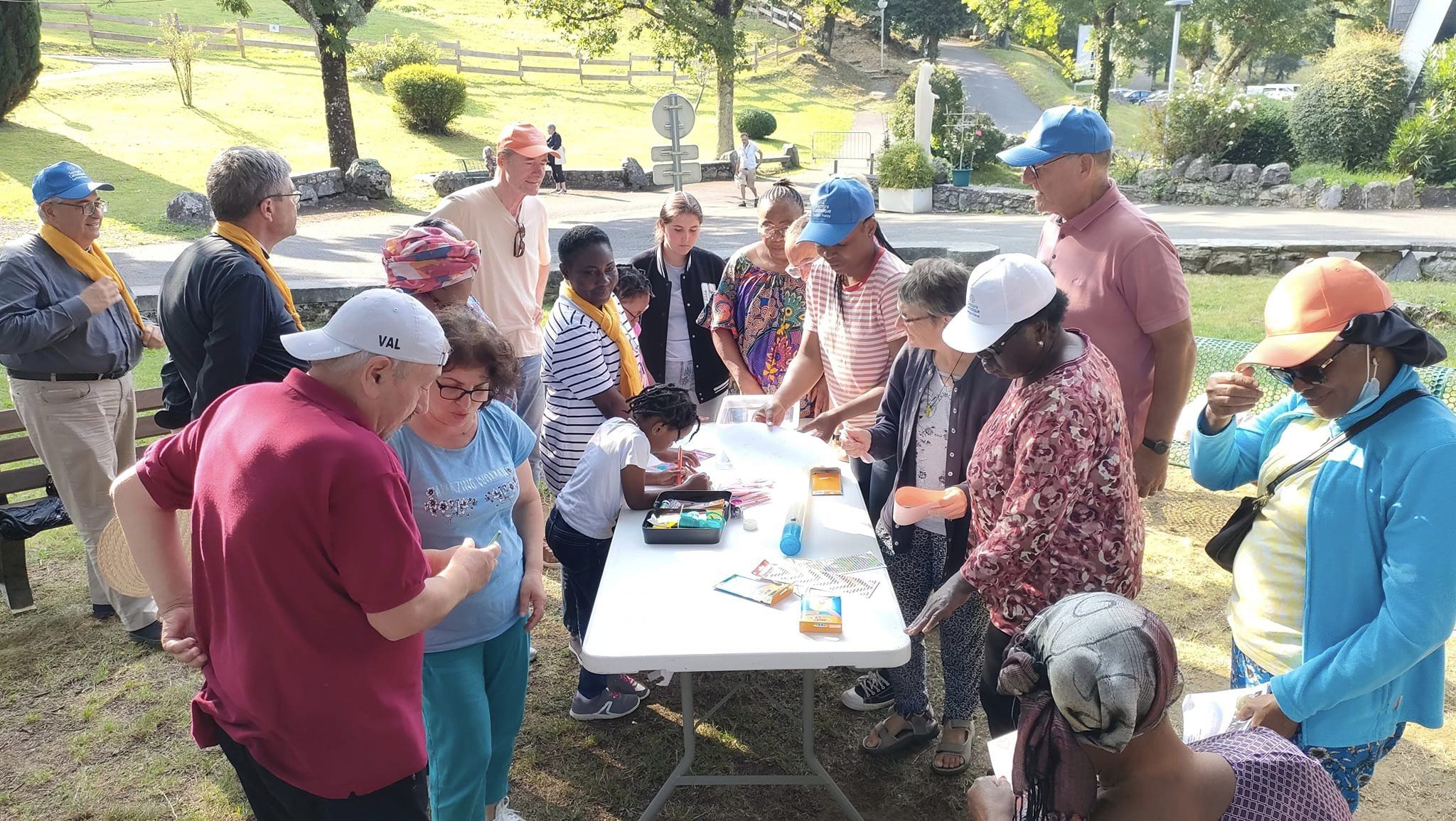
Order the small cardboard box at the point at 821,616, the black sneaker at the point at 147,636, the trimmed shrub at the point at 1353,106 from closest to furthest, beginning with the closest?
the small cardboard box at the point at 821,616
the black sneaker at the point at 147,636
the trimmed shrub at the point at 1353,106

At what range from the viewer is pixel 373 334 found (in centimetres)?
179

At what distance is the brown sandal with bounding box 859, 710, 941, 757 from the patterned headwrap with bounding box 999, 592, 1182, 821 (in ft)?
6.27

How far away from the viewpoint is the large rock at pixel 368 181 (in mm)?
16734

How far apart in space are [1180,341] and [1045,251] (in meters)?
0.64

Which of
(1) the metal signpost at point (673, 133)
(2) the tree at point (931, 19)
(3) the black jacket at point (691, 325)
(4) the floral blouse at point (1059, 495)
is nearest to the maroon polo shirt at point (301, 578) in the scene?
(4) the floral blouse at point (1059, 495)

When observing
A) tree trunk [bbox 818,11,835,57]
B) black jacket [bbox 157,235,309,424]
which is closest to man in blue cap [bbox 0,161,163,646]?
black jacket [bbox 157,235,309,424]

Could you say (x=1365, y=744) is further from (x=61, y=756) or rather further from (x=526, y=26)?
(x=526, y=26)

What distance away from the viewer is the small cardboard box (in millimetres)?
2402

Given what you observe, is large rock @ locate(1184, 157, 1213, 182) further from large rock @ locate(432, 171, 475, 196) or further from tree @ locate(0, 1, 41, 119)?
tree @ locate(0, 1, 41, 119)

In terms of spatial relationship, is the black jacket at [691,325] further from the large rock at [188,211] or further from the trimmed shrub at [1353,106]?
the trimmed shrub at [1353,106]

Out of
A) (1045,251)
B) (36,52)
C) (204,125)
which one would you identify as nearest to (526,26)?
(204,125)

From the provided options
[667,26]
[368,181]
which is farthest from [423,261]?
[667,26]

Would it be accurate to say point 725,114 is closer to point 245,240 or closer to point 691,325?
point 691,325

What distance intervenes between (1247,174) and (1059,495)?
696 inches
